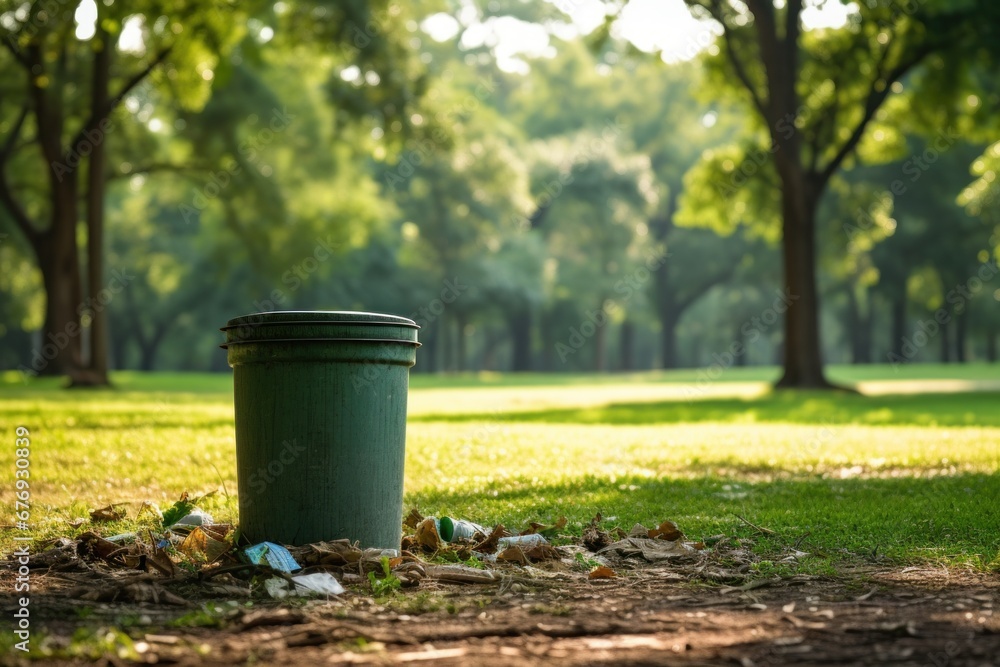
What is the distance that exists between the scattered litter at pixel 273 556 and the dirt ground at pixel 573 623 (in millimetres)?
253

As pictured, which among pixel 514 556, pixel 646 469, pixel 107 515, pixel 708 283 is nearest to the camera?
pixel 514 556

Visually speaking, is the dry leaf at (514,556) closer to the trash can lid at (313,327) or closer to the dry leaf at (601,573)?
the dry leaf at (601,573)

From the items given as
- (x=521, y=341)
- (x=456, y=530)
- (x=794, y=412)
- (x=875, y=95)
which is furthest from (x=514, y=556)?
(x=521, y=341)

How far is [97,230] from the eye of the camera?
2425 centimetres

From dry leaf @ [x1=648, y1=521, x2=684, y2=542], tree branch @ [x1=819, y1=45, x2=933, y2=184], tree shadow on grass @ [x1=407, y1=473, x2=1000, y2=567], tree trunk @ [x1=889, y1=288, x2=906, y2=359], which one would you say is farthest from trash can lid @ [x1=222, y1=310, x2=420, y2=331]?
tree trunk @ [x1=889, y1=288, x2=906, y2=359]

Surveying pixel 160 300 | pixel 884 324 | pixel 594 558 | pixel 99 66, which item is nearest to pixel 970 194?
pixel 99 66

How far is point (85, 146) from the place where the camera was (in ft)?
81.0

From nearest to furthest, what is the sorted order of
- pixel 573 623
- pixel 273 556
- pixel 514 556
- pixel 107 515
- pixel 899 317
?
pixel 573 623 → pixel 273 556 → pixel 514 556 → pixel 107 515 → pixel 899 317

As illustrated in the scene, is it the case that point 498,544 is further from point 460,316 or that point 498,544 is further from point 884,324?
point 884,324

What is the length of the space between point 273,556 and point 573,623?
5.36 ft

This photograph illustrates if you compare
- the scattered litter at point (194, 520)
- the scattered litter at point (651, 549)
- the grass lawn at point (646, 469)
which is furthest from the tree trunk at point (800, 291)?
the scattered litter at point (194, 520)

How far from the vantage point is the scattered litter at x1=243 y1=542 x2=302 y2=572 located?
4941 millimetres

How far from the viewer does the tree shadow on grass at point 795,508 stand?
20.2 feet

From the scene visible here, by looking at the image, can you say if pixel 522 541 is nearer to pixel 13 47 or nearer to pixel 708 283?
pixel 13 47
